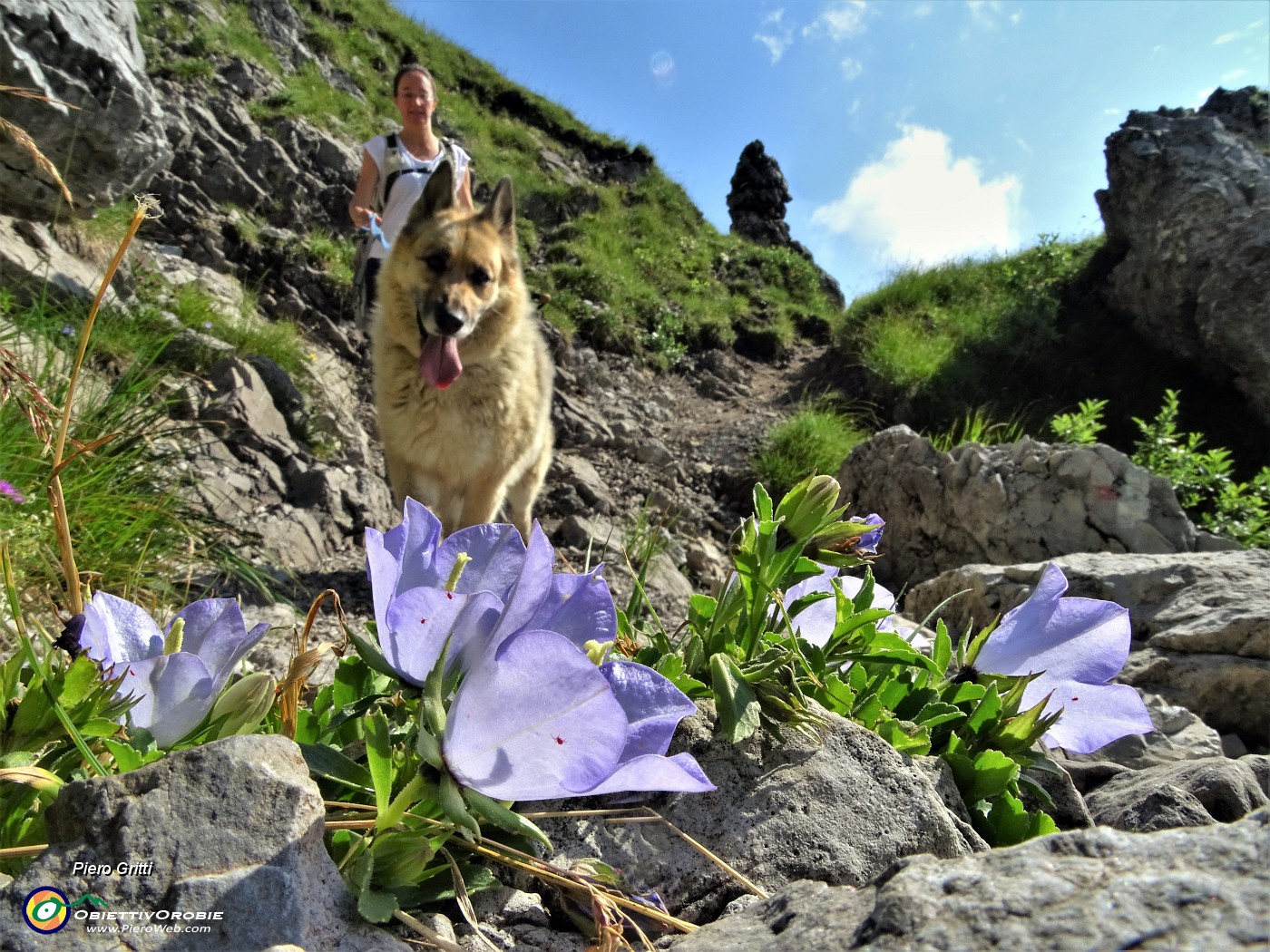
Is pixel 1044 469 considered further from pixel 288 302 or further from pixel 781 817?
pixel 288 302

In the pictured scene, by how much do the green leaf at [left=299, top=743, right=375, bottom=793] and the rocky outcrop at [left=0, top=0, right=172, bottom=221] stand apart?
5070 millimetres

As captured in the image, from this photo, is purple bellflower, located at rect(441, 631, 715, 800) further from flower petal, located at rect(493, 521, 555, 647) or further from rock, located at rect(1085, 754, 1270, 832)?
rock, located at rect(1085, 754, 1270, 832)

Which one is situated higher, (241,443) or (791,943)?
(791,943)

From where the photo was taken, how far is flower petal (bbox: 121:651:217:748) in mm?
641

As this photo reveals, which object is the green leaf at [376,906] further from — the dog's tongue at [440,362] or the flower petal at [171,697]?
the dog's tongue at [440,362]

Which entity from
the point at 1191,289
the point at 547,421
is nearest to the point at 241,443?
the point at 547,421

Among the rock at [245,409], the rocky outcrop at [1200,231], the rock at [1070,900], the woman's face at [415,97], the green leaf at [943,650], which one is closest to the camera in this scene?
the rock at [1070,900]

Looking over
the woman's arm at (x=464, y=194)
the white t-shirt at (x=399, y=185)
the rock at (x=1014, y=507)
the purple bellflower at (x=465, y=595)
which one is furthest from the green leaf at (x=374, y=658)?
the white t-shirt at (x=399, y=185)

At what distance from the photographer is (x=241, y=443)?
508 centimetres

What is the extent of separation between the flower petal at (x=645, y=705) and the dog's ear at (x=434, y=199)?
500 centimetres

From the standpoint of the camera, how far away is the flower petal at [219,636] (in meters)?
0.68

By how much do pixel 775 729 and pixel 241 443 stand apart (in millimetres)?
5148

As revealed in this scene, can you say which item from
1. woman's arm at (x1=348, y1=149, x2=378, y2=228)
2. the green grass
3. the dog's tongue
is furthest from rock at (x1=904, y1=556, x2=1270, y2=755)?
woman's arm at (x1=348, y1=149, x2=378, y2=228)

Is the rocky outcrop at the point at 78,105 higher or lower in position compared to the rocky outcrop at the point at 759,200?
lower
